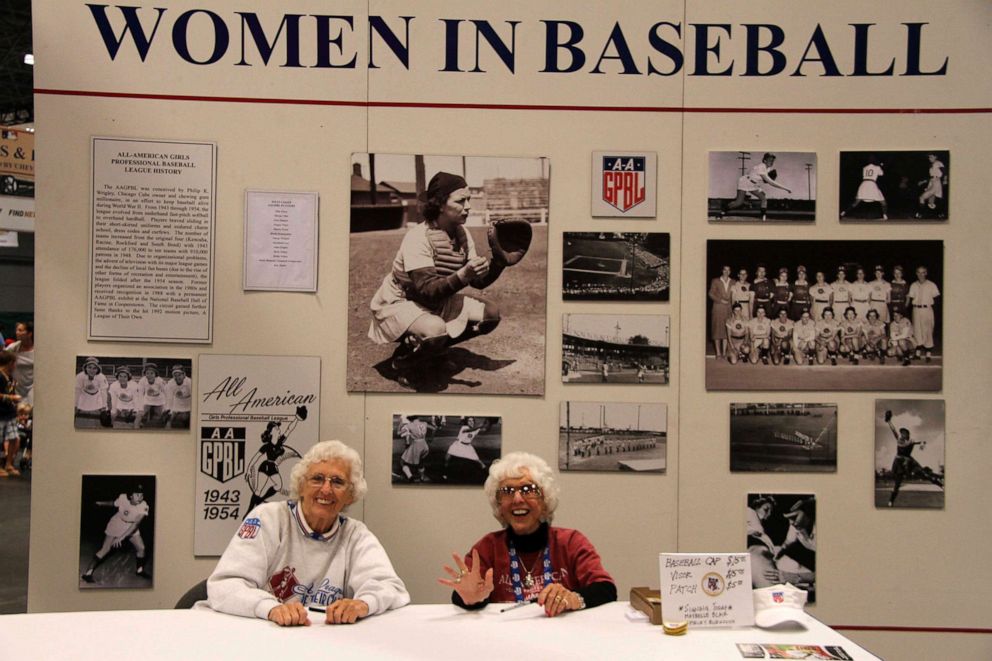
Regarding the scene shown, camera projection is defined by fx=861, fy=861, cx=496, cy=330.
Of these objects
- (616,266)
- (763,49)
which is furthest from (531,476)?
(763,49)

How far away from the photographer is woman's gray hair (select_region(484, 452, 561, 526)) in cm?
293

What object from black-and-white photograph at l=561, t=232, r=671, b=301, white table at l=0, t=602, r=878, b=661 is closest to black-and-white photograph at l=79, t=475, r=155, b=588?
white table at l=0, t=602, r=878, b=661

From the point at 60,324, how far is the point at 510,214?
1871 millimetres

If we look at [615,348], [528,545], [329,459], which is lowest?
[528,545]

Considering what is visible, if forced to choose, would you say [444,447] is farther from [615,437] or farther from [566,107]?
A: [566,107]

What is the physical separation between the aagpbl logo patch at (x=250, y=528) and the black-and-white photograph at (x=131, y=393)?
915 millimetres

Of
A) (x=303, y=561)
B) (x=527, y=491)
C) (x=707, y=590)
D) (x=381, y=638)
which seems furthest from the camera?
(x=527, y=491)

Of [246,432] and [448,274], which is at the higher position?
[448,274]

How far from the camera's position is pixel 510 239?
11.6 feet

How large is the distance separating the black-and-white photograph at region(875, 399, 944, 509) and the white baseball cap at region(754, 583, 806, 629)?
1192 millimetres

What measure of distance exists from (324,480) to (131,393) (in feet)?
3.77

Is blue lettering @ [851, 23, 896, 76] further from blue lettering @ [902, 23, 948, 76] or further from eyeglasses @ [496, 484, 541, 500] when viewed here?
eyeglasses @ [496, 484, 541, 500]

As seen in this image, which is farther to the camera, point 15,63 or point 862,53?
point 15,63

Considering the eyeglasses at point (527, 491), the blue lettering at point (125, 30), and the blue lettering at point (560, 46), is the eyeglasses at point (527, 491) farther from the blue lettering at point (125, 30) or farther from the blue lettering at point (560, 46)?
the blue lettering at point (125, 30)
